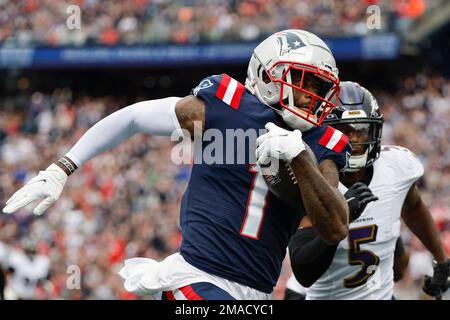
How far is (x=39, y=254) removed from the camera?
12.0 metres

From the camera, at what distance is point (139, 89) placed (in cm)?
1962

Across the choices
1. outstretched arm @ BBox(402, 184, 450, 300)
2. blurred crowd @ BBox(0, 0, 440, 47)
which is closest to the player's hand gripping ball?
outstretched arm @ BBox(402, 184, 450, 300)

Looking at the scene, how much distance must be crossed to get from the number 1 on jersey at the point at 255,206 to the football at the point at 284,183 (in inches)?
2.2

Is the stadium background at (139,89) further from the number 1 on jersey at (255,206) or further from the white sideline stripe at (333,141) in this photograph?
the white sideline stripe at (333,141)

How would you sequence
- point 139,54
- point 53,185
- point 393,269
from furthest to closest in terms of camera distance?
point 139,54 → point 393,269 → point 53,185

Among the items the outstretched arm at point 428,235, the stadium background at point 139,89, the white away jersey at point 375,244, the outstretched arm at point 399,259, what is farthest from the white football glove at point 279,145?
the stadium background at point 139,89

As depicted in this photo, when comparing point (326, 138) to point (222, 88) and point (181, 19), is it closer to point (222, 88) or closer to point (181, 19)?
point (222, 88)

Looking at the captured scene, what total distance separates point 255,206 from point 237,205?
Answer: 71 millimetres

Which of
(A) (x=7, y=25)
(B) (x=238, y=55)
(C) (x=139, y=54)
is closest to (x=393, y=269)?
(B) (x=238, y=55)

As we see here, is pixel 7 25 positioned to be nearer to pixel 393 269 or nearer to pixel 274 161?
pixel 393 269

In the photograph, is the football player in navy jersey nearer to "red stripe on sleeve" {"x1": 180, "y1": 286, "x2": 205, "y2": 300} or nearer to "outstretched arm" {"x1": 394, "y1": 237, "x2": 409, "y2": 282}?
"red stripe on sleeve" {"x1": 180, "y1": 286, "x2": 205, "y2": 300}

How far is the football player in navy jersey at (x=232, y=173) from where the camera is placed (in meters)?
3.36

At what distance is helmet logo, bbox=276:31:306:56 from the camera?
A: 11.5ft
